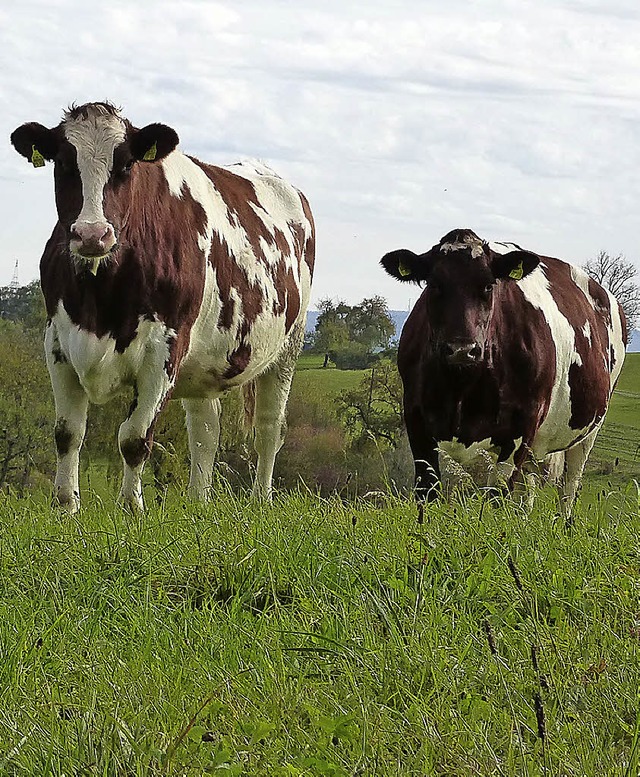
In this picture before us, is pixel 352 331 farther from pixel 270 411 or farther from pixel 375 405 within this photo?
pixel 270 411

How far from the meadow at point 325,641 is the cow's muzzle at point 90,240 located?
1.77 metres

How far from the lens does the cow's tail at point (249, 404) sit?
11.5m

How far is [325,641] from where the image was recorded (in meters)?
4.25

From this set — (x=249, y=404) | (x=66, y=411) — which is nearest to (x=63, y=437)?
(x=66, y=411)

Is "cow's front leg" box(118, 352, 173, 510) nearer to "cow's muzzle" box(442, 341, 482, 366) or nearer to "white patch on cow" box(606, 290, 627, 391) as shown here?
"cow's muzzle" box(442, 341, 482, 366)

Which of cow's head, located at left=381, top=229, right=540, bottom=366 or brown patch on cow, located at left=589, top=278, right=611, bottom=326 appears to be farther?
brown patch on cow, located at left=589, top=278, right=611, bottom=326

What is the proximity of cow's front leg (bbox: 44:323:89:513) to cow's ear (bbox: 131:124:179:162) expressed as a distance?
1.37 m

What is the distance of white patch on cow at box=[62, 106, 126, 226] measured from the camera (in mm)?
7656

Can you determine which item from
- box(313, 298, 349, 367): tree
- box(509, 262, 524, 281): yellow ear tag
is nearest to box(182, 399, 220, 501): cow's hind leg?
box(509, 262, 524, 281): yellow ear tag

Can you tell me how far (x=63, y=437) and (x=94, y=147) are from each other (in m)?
2.00

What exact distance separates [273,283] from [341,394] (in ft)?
155

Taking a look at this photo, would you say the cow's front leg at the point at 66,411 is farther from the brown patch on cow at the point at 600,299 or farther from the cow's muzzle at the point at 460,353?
the brown patch on cow at the point at 600,299

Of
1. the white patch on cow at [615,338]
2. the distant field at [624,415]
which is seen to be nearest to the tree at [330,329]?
the distant field at [624,415]

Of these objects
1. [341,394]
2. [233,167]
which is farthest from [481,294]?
[341,394]
